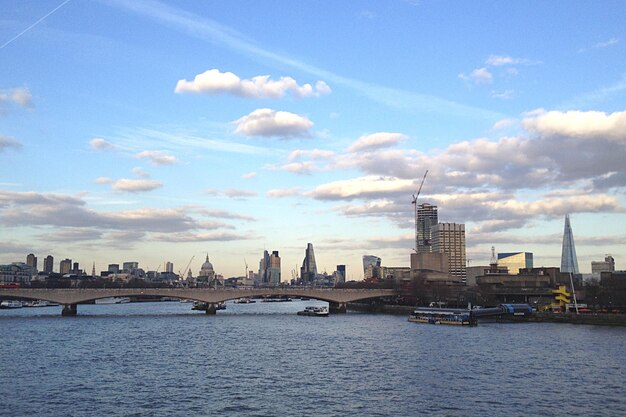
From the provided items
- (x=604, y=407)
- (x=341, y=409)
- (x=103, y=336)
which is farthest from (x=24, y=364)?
(x=604, y=407)

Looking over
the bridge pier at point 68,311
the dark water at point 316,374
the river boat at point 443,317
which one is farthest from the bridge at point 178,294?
the dark water at point 316,374

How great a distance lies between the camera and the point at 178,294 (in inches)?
5965

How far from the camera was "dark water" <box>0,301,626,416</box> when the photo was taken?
4316 cm

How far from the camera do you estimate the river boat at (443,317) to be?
119 metres

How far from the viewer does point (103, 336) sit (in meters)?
96.2

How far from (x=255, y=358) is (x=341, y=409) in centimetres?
2810

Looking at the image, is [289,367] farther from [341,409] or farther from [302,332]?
[302,332]

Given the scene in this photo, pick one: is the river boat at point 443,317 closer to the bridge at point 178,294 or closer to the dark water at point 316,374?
the dark water at point 316,374

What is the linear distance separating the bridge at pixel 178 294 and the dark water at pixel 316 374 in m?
48.7

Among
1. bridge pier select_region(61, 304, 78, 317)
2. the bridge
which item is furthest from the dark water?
bridge pier select_region(61, 304, 78, 317)

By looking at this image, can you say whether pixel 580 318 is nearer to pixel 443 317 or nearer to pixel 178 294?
pixel 443 317

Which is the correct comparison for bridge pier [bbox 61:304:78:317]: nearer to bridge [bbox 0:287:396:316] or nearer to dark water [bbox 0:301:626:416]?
bridge [bbox 0:287:396:316]

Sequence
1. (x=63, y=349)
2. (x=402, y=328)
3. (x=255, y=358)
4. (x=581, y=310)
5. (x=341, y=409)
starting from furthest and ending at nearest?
(x=581, y=310) → (x=402, y=328) → (x=63, y=349) → (x=255, y=358) → (x=341, y=409)

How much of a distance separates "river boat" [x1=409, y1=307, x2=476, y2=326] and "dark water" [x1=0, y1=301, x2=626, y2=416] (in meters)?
21.0
